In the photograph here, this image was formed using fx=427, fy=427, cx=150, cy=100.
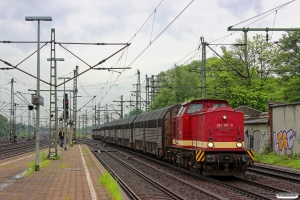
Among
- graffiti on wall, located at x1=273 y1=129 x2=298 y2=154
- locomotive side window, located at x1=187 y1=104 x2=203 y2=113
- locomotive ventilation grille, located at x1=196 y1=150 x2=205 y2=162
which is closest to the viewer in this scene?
locomotive ventilation grille, located at x1=196 y1=150 x2=205 y2=162

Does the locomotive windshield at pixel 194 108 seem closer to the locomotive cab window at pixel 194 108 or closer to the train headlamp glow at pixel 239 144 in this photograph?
the locomotive cab window at pixel 194 108

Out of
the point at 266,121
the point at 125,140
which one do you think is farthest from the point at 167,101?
the point at 266,121

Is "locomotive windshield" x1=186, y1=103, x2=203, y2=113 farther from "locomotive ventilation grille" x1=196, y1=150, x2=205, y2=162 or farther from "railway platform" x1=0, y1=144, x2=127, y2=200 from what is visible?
"railway platform" x1=0, y1=144, x2=127, y2=200

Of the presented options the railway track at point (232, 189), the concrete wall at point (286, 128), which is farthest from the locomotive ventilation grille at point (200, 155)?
the concrete wall at point (286, 128)

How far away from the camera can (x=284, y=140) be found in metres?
28.1

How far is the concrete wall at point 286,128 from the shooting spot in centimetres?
2661

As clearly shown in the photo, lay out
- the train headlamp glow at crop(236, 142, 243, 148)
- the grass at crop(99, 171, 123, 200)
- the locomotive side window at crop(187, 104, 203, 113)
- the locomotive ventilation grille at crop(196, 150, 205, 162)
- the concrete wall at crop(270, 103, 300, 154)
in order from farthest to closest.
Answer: the concrete wall at crop(270, 103, 300, 154) < the locomotive side window at crop(187, 104, 203, 113) < the train headlamp glow at crop(236, 142, 243, 148) < the locomotive ventilation grille at crop(196, 150, 205, 162) < the grass at crop(99, 171, 123, 200)

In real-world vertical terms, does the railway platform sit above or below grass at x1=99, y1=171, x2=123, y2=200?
below

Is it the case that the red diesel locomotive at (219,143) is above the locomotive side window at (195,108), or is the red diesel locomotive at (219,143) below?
below

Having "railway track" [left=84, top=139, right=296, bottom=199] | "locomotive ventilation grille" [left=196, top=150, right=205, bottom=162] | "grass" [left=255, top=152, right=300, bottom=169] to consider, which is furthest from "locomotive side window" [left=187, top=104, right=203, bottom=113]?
"grass" [left=255, top=152, right=300, bottom=169]

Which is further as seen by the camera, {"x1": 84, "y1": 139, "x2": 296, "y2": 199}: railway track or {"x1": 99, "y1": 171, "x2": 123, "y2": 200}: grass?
{"x1": 84, "y1": 139, "x2": 296, "y2": 199}: railway track

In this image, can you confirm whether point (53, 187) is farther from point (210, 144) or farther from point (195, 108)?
point (195, 108)

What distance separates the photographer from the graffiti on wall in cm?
2698

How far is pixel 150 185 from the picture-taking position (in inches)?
643
